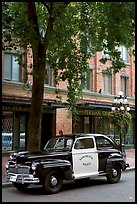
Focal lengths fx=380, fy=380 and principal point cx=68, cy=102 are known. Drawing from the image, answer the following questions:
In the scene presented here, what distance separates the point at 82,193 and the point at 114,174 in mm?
2770

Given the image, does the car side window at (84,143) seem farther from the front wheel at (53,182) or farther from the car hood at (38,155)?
the front wheel at (53,182)

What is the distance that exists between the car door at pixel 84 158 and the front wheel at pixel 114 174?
0.72 m

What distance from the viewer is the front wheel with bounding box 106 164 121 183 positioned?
1377cm

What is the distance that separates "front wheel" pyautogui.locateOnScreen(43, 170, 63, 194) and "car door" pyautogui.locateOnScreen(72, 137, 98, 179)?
75 centimetres

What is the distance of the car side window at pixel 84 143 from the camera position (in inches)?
508

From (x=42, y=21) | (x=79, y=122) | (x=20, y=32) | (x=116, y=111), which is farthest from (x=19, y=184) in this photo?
(x=79, y=122)

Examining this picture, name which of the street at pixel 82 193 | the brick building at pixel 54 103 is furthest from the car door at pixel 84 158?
the brick building at pixel 54 103

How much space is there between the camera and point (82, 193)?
37.8 feet

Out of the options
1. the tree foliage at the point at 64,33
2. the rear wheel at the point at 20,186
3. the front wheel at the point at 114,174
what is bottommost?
the rear wheel at the point at 20,186

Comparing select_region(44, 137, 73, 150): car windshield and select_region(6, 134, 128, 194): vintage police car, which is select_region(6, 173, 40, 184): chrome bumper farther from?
select_region(44, 137, 73, 150): car windshield

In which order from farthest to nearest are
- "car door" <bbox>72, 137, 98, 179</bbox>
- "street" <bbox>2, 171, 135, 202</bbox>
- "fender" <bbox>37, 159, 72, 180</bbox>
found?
"car door" <bbox>72, 137, 98, 179</bbox>
"fender" <bbox>37, 159, 72, 180</bbox>
"street" <bbox>2, 171, 135, 202</bbox>

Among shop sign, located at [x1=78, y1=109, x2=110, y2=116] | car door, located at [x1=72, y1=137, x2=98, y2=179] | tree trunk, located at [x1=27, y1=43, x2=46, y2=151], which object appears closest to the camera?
car door, located at [x1=72, y1=137, x2=98, y2=179]

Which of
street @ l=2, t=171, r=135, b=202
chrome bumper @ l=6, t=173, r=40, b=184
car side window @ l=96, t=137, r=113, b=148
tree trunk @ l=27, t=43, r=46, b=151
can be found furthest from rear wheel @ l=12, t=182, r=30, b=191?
car side window @ l=96, t=137, r=113, b=148

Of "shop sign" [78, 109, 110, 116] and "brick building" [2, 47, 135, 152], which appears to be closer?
"brick building" [2, 47, 135, 152]
